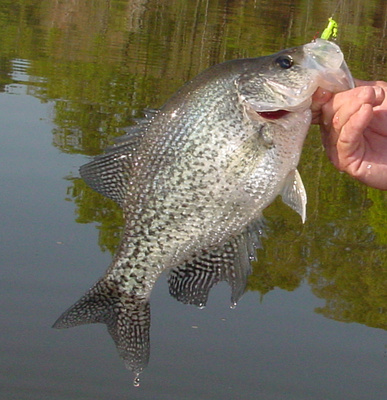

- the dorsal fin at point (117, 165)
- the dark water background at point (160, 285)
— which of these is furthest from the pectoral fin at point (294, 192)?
the dark water background at point (160, 285)

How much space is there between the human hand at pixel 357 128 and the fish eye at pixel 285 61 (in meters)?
0.23

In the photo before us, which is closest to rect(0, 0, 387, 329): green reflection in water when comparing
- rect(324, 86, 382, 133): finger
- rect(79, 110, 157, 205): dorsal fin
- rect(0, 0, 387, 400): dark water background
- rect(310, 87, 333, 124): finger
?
rect(0, 0, 387, 400): dark water background

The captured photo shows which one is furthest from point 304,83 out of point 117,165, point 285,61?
point 117,165

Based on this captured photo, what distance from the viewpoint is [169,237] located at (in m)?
3.81

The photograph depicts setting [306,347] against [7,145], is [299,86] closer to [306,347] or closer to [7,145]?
[306,347]

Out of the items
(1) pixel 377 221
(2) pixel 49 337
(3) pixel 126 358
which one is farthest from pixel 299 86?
(1) pixel 377 221

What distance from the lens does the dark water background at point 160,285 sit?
6.44 meters

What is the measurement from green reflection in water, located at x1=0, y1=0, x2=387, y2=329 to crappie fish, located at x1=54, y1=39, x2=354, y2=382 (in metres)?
3.67

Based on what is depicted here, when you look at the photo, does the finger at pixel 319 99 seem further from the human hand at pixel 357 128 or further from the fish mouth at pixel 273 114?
the fish mouth at pixel 273 114

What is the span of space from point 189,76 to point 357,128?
13805mm

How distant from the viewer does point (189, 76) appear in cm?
1752

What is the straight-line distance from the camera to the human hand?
3869mm

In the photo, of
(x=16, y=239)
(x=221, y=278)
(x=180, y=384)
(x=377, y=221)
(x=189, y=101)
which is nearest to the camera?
(x=189, y=101)

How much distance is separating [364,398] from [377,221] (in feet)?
13.9
